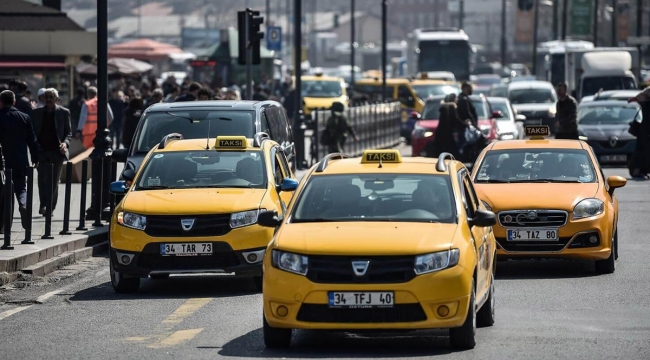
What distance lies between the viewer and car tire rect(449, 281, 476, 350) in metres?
10.1

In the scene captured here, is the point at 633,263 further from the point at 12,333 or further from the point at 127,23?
the point at 127,23

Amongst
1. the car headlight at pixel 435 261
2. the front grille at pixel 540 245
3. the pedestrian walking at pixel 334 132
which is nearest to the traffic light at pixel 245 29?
the pedestrian walking at pixel 334 132

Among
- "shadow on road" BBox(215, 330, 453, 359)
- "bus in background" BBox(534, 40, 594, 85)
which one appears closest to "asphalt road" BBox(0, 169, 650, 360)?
"shadow on road" BBox(215, 330, 453, 359)

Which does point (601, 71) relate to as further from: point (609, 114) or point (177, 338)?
point (177, 338)

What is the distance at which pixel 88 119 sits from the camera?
30141mm

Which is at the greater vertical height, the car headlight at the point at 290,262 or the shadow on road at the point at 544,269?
the car headlight at the point at 290,262

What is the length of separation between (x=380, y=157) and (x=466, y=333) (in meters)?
1.86

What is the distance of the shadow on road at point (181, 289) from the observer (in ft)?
44.9

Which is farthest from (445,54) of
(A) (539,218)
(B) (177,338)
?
(B) (177,338)

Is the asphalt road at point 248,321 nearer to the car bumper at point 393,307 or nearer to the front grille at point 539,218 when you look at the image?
the car bumper at point 393,307

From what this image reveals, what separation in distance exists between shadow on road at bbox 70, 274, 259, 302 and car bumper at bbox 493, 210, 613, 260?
8.14ft

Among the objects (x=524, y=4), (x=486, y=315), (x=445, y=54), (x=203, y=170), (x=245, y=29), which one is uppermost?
(x=524, y=4)

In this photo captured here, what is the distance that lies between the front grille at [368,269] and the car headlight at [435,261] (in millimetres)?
43

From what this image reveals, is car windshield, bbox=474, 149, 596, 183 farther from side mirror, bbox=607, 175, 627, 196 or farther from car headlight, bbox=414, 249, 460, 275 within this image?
car headlight, bbox=414, 249, 460, 275
